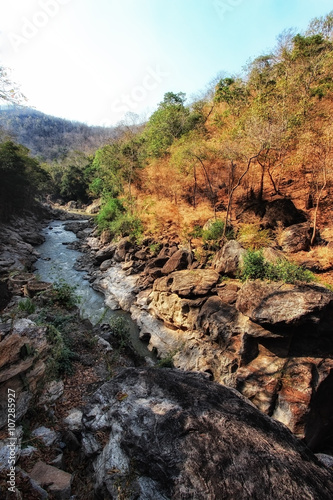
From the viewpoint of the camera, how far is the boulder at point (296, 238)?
37.8 ft

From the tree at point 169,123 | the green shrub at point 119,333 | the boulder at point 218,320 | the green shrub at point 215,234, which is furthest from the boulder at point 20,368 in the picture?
the tree at point 169,123

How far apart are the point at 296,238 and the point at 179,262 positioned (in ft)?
20.1

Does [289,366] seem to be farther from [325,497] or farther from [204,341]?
[325,497]

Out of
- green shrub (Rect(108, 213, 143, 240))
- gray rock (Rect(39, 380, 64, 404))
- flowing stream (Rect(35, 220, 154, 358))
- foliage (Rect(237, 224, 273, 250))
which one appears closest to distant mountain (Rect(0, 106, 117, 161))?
flowing stream (Rect(35, 220, 154, 358))

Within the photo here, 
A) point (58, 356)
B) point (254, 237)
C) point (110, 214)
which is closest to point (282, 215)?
point (254, 237)

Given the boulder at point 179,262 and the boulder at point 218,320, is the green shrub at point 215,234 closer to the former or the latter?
the boulder at point 179,262

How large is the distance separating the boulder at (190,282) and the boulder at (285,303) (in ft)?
8.19

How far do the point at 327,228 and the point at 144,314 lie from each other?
35.0ft

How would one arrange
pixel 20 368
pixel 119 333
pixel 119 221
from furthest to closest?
pixel 119 221 → pixel 119 333 → pixel 20 368

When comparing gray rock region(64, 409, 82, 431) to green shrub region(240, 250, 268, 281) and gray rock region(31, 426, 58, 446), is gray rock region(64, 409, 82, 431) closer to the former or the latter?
gray rock region(31, 426, 58, 446)

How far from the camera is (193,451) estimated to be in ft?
9.70

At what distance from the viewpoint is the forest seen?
1236cm

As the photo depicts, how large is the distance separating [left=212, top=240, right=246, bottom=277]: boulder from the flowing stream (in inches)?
202

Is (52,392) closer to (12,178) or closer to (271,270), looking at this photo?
(271,270)
